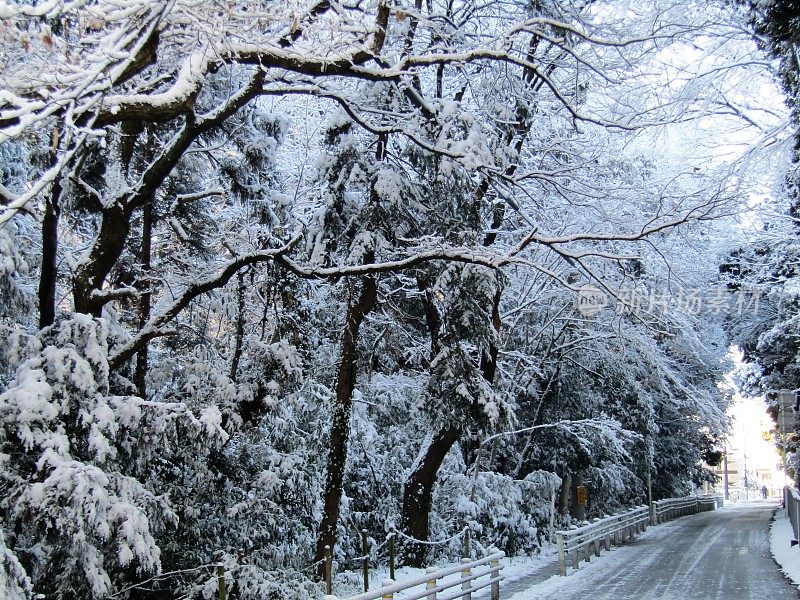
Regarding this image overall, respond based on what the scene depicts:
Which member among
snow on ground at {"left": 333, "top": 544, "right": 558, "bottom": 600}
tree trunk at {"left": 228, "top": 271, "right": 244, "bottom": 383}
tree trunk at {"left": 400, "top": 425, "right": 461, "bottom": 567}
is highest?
tree trunk at {"left": 228, "top": 271, "right": 244, "bottom": 383}

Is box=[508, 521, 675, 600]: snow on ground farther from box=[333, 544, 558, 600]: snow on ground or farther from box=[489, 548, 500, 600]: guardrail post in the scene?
box=[333, 544, 558, 600]: snow on ground

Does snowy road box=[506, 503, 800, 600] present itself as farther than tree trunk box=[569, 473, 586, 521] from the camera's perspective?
No

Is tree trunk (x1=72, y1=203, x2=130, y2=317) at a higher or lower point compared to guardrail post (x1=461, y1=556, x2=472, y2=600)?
higher

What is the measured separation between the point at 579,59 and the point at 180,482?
9.18 meters

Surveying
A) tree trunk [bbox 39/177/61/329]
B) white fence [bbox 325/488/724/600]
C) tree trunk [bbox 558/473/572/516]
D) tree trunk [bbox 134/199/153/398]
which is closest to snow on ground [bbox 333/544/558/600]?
white fence [bbox 325/488/724/600]

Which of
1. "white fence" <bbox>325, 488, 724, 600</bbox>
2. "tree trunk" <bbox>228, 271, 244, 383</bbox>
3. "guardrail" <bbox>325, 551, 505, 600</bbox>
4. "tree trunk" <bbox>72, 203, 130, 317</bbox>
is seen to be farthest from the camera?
"tree trunk" <bbox>228, 271, 244, 383</bbox>

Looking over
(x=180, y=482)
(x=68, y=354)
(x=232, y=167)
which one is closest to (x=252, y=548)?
(x=180, y=482)

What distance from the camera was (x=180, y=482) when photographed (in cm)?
1205

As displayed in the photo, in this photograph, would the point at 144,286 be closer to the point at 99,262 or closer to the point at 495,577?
the point at 99,262

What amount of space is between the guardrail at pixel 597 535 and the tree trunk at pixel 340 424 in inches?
238

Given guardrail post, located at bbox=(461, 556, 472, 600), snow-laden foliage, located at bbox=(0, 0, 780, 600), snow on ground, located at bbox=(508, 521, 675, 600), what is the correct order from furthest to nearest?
1. snow on ground, located at bbox=(508, 521, 675, 600)
2. guardrail post, located at bbox=(461, 556, 472, 600)
3. snow-laden foliage, located at bbox=(0, 0, 780, 600)

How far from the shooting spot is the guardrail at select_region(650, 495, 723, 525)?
1320 inches

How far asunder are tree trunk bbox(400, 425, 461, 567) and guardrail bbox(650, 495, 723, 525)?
60.3ft

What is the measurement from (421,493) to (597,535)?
20.7 ft
